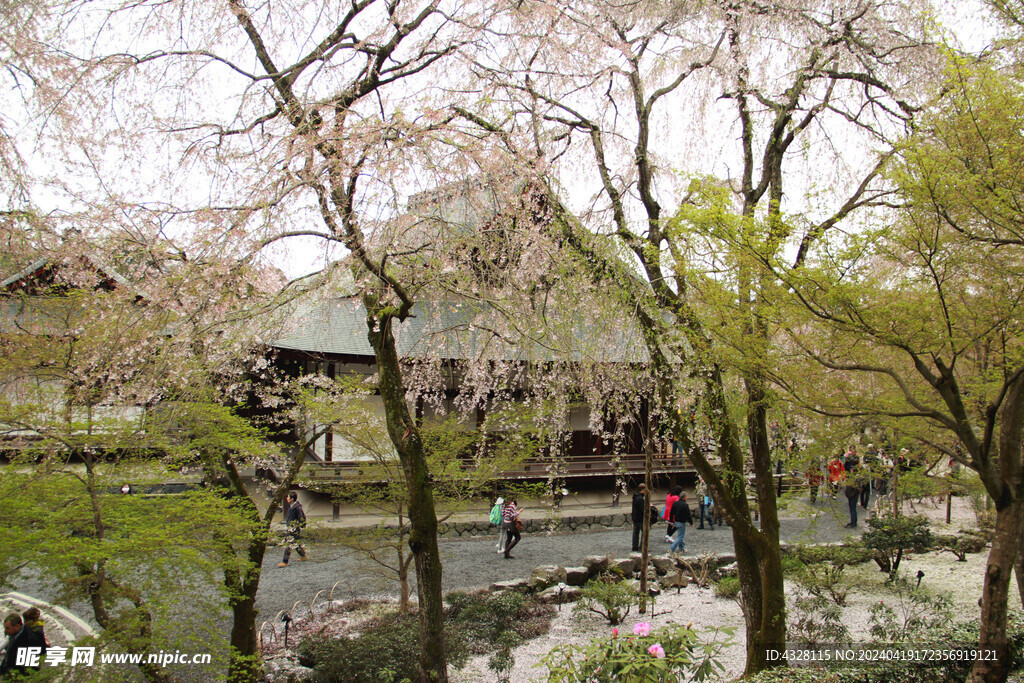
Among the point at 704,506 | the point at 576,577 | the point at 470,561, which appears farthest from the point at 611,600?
the point at 704,506

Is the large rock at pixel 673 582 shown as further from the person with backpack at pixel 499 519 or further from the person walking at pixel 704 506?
the person walking at pixel 704 506

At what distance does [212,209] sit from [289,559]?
8642 mm

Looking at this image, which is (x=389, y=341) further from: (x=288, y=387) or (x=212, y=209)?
(x=288, y=387)

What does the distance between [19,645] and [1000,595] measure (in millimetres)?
6888

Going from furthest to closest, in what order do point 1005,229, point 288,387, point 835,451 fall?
point 288,387 < point 835,451 < point 1005,229

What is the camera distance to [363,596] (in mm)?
9102

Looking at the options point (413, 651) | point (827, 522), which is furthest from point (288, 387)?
point (827, 522)

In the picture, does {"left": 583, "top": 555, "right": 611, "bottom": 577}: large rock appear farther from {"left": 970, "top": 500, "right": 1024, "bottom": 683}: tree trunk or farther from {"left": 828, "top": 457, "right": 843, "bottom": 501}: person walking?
{"left": 970, "top": 500, "right": 1024, "bottom": 683}: tree trunk

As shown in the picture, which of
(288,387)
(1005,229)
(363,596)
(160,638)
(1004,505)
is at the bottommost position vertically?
(363,596)

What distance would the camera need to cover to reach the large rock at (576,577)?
31.3 feet

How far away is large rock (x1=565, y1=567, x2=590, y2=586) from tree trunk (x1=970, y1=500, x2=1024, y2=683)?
5.93 m

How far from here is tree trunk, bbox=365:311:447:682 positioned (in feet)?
15.0

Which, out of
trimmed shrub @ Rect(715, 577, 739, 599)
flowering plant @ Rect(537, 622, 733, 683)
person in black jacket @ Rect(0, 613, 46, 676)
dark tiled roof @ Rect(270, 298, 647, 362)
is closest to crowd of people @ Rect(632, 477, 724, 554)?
trimmed shrub @ Rect(715, 577, 739, 599)

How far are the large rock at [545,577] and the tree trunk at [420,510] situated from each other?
15.7ft
